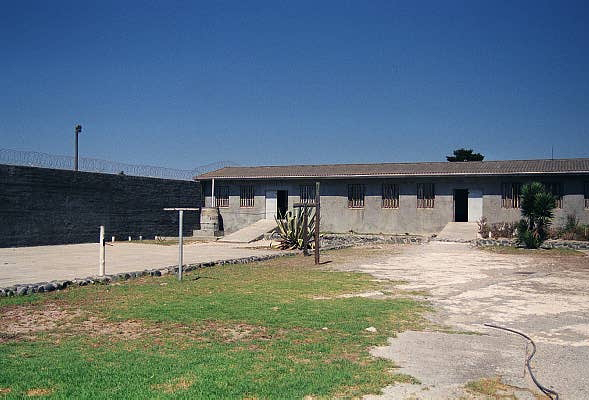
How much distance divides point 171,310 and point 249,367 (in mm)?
3560

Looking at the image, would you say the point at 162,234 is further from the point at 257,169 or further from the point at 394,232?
the point at 394,232

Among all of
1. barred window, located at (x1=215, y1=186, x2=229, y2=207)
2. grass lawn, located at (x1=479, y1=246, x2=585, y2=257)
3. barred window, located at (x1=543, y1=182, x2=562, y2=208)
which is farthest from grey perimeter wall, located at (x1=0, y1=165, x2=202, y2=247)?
barred window, located at (x1=543, y1=182, x2=562, y2=208)

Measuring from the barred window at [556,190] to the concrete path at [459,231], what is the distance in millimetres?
3865

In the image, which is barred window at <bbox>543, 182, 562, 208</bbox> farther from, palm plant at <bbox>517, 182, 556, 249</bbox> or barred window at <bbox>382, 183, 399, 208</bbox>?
barred window at <bbox>382, 183, 399, 208</bbox>

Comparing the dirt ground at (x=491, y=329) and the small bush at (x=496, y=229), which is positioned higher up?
the small bush at (x=496, y=229)

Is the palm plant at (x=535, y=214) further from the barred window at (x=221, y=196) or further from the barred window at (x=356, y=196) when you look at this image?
the barred window at (x=221, y=196)

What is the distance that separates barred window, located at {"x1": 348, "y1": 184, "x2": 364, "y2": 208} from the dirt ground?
14.8m

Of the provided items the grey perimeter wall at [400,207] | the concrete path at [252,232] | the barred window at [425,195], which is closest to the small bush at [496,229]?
the grey perimeter wall at [400,207]

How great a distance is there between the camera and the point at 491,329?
758 cm

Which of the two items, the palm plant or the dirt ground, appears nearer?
the dirt ground

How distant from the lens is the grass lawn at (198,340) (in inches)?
196

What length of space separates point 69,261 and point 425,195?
18949 millimetres

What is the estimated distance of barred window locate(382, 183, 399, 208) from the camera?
1184 inches

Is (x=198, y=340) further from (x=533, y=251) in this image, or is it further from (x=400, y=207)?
(x=400, y=207)
